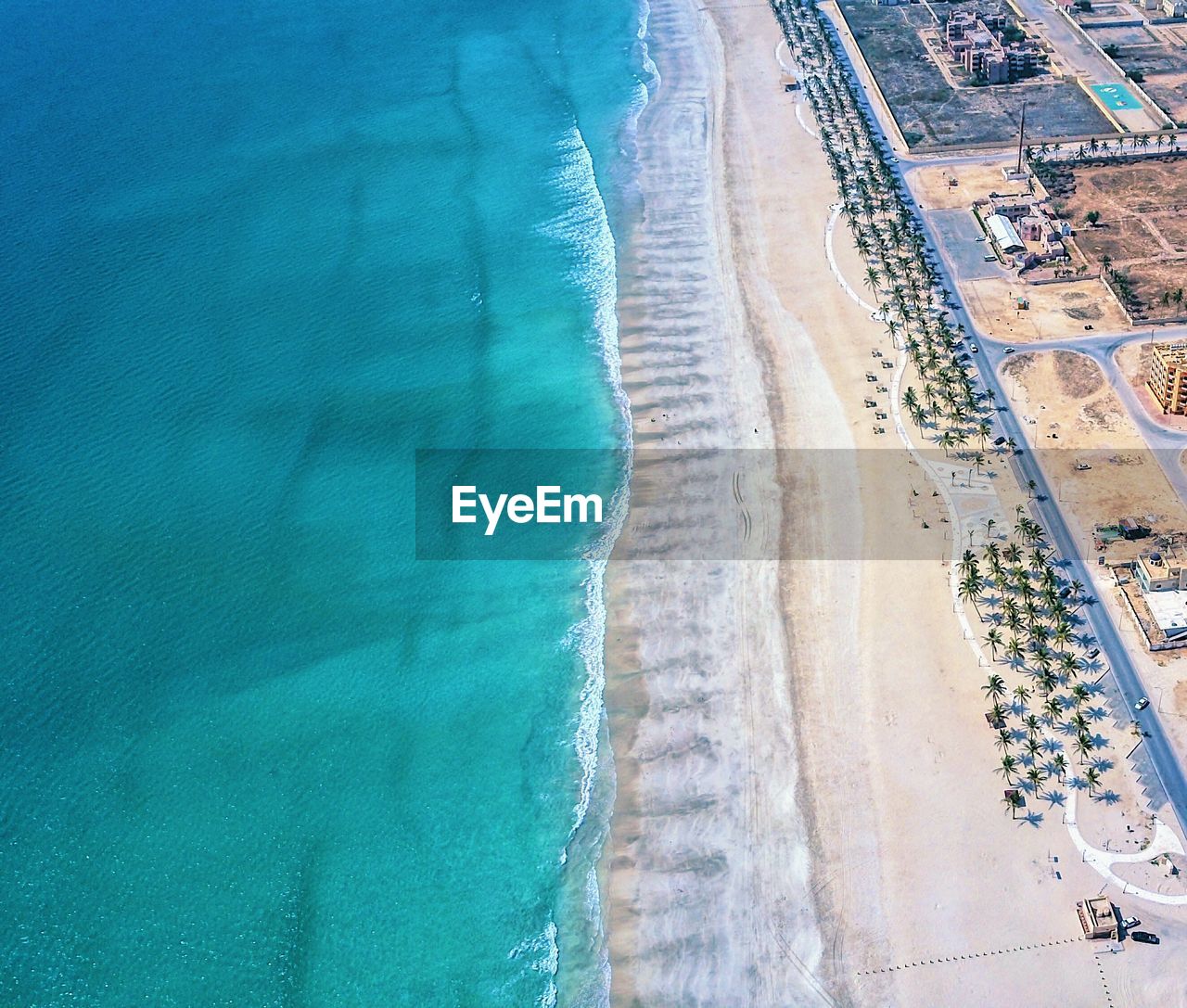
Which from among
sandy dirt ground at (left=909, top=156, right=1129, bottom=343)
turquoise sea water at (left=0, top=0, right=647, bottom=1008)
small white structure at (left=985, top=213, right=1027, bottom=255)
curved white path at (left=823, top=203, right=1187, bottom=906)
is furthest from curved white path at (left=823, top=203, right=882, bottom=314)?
turquoise sea water at (left=0, top=0, right=647, bottom=1008)

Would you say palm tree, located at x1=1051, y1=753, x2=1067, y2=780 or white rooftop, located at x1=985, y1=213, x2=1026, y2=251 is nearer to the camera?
palm tree, located at x1=1051, y1=753, x2=1067, y2=780

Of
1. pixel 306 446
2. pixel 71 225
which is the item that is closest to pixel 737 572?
pixel 306 446

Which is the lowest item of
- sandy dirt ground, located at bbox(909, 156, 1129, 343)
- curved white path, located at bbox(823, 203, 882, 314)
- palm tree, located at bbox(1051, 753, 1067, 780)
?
palm tree, located at bbox(1051, 753, 1067, 780)

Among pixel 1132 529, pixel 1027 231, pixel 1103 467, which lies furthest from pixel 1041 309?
pixel 1132 529

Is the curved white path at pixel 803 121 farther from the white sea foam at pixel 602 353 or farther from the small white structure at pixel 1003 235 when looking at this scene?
the small white structure at pixel 1003 235

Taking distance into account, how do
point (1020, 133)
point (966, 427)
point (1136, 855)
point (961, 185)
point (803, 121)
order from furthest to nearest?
point (803, 121) < point (1020, 133) < point (961, 185) < point (966, 427) < point (1136, 855)

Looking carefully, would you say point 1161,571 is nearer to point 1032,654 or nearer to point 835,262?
point 1032,654

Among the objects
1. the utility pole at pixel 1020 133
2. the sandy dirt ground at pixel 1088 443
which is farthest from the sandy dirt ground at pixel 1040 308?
the utility pole at pixel 1020 133

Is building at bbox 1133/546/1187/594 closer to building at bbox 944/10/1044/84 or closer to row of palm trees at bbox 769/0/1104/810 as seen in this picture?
row of palm trees at bbox 769/0/1104/810

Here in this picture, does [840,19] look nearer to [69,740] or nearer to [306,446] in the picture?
[306,446]
